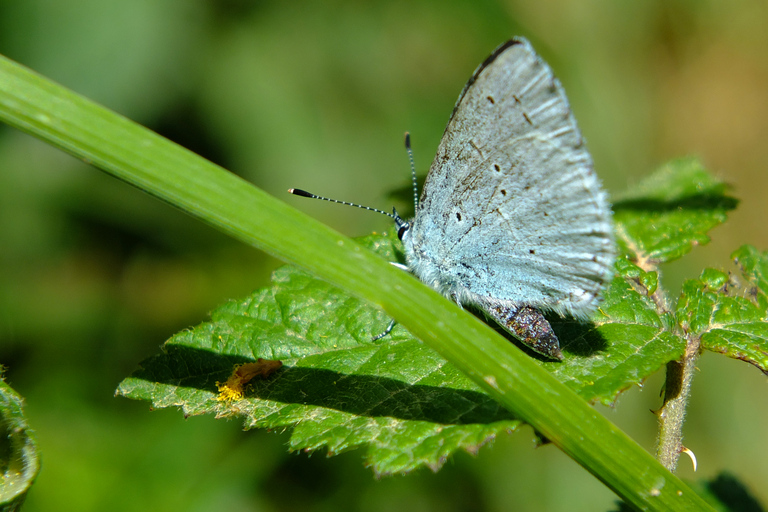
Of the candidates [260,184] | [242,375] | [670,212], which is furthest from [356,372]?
[260,184]

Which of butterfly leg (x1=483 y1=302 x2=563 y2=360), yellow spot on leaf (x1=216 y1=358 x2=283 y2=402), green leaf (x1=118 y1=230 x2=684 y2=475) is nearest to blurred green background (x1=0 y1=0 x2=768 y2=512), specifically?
butterfly leg (x1=483 y1=302 x2=563 y2=360)

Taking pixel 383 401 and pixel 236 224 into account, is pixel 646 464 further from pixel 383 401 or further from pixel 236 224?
pixel 236 224

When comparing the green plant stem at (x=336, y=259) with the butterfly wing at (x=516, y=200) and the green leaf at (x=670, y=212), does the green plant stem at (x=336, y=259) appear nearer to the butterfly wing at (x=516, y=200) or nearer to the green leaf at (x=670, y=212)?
the butterfly wing at (x=516, y=200)

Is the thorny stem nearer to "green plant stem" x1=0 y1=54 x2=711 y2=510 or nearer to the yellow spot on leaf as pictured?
"green plant stem" x1=0 y1=54 x2=711 y2=510

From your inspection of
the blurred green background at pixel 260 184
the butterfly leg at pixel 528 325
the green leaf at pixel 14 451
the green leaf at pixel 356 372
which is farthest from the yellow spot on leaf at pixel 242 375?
the blurred green background at pixel 260 184

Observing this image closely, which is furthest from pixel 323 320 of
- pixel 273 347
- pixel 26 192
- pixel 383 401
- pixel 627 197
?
pixel 26 192

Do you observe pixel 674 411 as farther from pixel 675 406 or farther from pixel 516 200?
pixel 516 200
